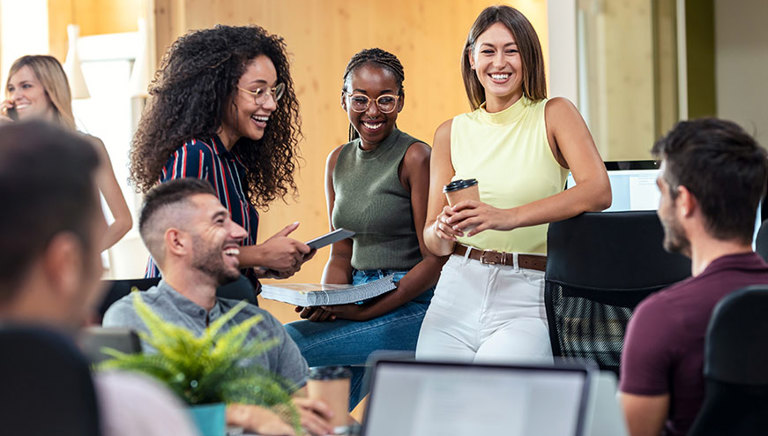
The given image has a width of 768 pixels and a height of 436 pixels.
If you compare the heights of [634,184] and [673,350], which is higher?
[634,184]

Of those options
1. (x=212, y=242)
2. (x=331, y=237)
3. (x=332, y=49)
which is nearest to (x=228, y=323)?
(x=212, y=242)

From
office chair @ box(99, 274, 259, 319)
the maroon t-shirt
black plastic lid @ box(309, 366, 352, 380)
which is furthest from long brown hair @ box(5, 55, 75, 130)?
the maroon t-shirt

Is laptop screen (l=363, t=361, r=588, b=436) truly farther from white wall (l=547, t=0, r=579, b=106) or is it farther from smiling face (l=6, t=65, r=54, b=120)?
white wall (l=547, t=0, r=579, b=106)

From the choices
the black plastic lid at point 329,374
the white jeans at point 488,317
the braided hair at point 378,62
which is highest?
the braided hair at point 378,62

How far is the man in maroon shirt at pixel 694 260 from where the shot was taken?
57.4 inches

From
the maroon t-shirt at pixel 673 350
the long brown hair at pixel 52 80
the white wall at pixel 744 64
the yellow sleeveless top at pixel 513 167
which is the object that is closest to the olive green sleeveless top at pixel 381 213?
the yellow sleeveless top at pixel 513 167

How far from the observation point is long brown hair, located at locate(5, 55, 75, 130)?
338 centimetres

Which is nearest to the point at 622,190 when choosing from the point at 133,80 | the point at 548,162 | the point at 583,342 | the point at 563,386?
the point at 548,162

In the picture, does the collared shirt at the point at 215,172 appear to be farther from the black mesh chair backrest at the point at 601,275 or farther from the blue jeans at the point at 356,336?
the black mesh chair backrest at the point at 601,275

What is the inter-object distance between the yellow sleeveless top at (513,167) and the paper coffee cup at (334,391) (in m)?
0.97

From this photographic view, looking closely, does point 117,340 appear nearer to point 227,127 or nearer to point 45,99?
point 227,127

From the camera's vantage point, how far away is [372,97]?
118 inches

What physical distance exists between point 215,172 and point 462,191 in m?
0.68

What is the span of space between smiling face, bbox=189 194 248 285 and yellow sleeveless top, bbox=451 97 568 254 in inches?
25.9
